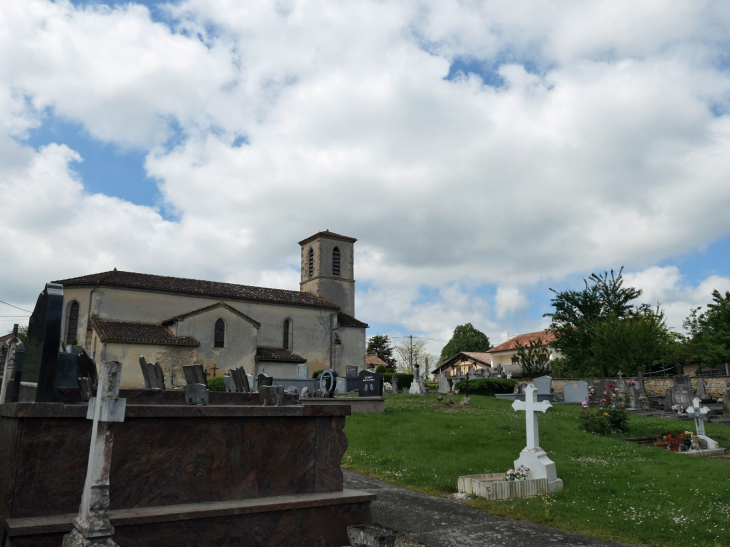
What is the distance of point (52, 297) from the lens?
4.39m

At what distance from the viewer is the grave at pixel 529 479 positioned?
754 cm

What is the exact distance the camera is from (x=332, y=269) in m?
45.3

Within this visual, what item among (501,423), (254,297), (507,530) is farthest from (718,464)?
(254,297)

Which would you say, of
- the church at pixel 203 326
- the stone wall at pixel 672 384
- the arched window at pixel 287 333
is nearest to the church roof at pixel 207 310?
the church at pixel 203 326

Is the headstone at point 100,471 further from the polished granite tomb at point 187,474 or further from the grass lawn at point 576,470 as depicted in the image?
the grass lawn at point 576,470

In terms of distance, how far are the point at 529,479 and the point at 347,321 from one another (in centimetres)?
3485

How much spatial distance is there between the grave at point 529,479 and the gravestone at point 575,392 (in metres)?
18.6

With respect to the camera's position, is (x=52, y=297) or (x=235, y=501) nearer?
(x=52, y=297)

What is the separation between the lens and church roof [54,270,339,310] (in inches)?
1289

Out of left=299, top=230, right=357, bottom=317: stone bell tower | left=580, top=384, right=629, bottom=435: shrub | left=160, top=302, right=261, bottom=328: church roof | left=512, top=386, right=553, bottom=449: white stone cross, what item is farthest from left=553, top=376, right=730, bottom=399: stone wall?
left=299, top=230, right=357, bottom=317: stone bell tower

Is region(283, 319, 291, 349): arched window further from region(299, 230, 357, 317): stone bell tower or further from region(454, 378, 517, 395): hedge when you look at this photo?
region(454, 378, 517, 395): hedge

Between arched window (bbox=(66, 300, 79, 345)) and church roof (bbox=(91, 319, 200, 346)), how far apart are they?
1703mm

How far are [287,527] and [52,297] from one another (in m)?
2.89

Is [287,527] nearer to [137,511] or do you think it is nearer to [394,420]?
[137,511]
